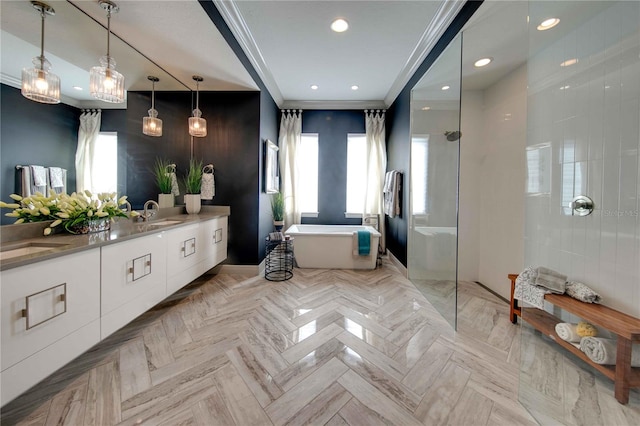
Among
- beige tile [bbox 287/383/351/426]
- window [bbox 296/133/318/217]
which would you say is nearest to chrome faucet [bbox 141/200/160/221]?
beige tile [bbox 287/383/351/426]

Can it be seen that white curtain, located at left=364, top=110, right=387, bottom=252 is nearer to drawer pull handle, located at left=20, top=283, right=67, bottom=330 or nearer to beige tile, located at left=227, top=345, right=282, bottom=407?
beige tile, located at left=227, top=345, right=282, bottom=407

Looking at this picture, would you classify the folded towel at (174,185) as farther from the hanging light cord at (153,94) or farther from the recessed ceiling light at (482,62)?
the recessed ceiling light at (482,62)

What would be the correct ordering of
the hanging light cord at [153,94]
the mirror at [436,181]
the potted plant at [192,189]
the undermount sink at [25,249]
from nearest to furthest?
1. the undermount sink at [25,249]
2. the mirror at [436,181]
3. the hanging light cord at [153,94]
4. the potted plant at [192,189]

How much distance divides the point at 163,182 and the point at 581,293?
4.03m

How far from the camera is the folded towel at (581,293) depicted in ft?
5.57

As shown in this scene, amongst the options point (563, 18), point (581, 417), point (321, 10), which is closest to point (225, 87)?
point (321, 10)

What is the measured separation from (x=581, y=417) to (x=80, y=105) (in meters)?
3.83

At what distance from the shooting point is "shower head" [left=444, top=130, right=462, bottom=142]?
84.9 inches

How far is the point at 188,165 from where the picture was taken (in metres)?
3.40

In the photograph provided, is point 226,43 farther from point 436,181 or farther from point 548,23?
point 548,23

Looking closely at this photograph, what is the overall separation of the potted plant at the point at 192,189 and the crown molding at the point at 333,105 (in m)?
2.16

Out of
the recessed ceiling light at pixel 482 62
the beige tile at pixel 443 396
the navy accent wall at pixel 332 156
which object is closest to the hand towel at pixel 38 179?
the beige tile at pixel 443 396

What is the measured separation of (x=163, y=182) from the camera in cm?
301

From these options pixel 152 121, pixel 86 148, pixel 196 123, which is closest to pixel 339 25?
pixel 196 123
